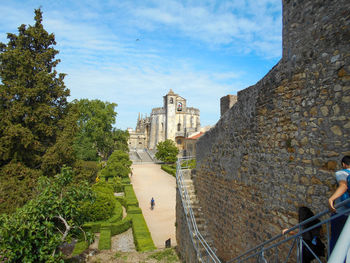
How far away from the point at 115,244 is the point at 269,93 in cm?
1276

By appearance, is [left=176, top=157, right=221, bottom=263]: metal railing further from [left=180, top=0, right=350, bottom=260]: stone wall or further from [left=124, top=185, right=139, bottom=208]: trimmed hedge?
[left=124, top=185, right=139, bottom=208]: trimmed hedge

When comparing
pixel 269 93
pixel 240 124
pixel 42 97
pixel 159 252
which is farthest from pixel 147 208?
pixel 269 93

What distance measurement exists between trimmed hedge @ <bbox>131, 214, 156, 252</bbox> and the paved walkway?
28.1 inches

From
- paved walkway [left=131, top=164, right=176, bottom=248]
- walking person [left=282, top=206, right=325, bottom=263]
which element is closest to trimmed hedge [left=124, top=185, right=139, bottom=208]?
paved walkway [left=131, top=164, right=176, bottom=248]

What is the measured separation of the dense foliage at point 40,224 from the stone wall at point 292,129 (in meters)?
4.83

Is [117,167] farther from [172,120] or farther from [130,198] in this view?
[172,120]

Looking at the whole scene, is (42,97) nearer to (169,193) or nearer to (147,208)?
(147,208)

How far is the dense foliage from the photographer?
6707 mm

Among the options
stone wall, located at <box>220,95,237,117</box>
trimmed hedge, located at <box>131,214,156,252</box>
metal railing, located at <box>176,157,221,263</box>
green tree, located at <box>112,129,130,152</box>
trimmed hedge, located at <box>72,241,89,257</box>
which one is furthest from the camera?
green tree, located at <box>112,129,130,152</box>

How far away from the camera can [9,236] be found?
6758mm

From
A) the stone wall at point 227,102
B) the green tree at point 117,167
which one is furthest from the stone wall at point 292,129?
the green tree at point 117,167

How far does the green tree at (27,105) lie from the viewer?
1299cm

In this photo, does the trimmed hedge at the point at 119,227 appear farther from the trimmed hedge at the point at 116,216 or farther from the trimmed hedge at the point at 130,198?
the trimmed hedge at the point at 130,198

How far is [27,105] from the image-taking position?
46.2ft
